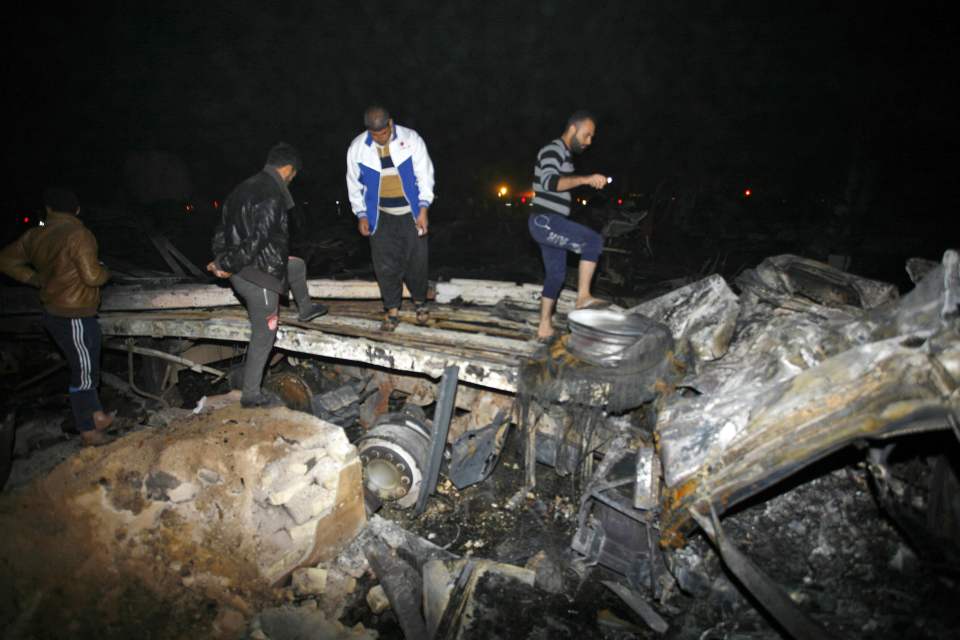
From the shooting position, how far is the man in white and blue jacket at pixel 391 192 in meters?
3.99

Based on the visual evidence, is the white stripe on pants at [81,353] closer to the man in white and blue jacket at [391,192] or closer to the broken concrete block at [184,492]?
the broken concrete block at [184,492]

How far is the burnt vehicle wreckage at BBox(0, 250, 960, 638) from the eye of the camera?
212 centimetres

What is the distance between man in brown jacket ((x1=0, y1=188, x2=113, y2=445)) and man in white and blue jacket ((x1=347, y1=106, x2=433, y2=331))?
2458 mm

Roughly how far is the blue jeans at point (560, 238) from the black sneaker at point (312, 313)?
268 centimetres

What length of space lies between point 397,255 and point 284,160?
1.35 m

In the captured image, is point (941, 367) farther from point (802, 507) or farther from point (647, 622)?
point (647, 622)

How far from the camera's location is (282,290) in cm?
384

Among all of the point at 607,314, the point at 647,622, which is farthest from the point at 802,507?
the point at 607,314

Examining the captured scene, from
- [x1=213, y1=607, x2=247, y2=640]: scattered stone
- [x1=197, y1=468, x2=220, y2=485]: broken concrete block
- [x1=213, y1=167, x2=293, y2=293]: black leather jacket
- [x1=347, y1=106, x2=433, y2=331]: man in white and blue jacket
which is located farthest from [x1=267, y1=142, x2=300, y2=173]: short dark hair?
[x1=213, y1=607, x2=247, y2=640]: scattered stone

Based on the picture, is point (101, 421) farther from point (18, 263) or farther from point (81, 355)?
point (18, 263)

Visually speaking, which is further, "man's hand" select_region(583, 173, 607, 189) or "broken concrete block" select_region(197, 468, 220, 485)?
"man's hand" select_region(583, 173, 607, 189)

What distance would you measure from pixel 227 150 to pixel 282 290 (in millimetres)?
31718

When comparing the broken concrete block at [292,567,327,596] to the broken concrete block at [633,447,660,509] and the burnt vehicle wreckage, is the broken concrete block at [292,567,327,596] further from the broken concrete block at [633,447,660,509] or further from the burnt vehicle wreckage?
the broken concrete block at [633,447,660,509]

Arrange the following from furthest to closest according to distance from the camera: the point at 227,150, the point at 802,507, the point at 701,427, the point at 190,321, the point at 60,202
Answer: the point at 227,150 < the point at 190,321 < the point at 60,202 < the point at 802,507 < the point at 701,427
